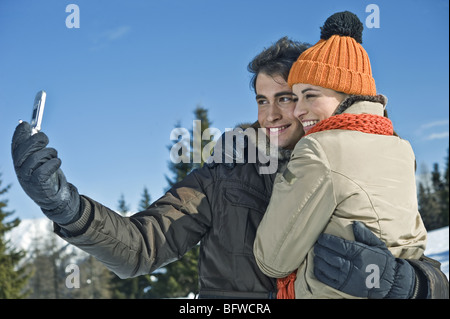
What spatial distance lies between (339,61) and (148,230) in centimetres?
150

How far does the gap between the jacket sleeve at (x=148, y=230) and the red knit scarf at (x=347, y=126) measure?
690mm

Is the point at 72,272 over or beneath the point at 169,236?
beneath

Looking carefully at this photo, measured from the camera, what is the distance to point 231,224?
2578mm

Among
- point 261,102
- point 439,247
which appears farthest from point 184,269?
point 261,102

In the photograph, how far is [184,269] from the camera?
22.4 meters

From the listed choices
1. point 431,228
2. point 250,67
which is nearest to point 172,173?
point 250,67

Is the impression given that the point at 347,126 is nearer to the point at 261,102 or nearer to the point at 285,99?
the point at 285,99

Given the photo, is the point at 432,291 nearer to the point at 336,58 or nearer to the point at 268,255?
the point at 268,255

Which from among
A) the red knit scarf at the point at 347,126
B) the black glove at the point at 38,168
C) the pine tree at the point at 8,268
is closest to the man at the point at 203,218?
the black glove at the point at 38,168

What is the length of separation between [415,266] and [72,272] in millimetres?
1904

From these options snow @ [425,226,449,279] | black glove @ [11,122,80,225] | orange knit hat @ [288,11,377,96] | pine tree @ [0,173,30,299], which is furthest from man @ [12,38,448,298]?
pine tree @ [0,173,30,299]

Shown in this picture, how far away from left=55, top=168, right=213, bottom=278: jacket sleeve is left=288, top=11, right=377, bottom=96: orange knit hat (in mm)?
897

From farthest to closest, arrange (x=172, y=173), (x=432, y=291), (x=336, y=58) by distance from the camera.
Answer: (x=172, y=173)
(x=336, y=58)
(x=432, y=291)

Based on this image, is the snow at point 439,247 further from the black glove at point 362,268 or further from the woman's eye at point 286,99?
the black glove at point 362,268
